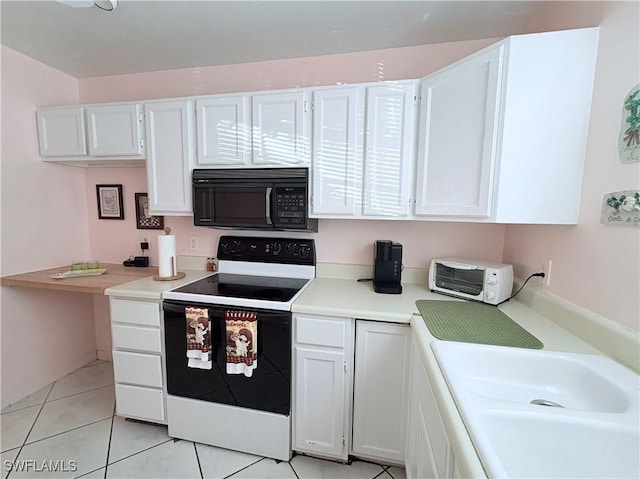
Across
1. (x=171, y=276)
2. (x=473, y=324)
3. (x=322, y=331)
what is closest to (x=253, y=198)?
(x=171, y=276)

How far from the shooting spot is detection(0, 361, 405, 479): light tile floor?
5.21ft

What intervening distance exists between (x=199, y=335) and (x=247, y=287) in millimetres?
388

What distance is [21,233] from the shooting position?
2.10 meters

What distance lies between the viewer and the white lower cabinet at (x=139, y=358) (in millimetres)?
1745

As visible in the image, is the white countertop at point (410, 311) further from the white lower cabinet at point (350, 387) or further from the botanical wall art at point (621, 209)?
the botanical wall art at point (621, 209)

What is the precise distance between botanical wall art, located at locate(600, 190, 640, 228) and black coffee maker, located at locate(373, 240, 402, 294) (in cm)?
94

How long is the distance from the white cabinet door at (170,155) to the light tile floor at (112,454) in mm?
1496

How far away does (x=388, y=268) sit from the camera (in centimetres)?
180

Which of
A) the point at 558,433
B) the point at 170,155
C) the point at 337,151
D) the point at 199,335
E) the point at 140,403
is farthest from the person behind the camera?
the point at 170,155

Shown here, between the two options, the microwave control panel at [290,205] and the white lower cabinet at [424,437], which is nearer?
the white lower cabinet at [424,437]

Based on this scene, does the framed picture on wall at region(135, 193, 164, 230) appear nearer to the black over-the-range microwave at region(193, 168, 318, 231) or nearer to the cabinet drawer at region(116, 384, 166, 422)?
the black over-the-range microwave at region(193, 168, 318, 231)

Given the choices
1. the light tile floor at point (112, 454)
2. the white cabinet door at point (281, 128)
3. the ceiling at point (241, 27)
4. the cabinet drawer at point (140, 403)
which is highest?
the ceiling at point (241, 27)

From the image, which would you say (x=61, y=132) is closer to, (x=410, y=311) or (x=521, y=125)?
(x=410, y=311)

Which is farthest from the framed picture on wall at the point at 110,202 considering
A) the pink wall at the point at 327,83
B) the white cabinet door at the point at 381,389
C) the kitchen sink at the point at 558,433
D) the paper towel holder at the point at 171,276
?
the kitchen sink at the point at 558,433
